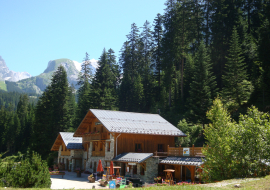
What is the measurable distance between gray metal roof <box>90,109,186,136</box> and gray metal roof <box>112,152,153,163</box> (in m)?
2.86

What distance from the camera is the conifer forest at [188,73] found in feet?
122

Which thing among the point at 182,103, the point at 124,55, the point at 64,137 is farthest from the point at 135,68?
the point at 64,137

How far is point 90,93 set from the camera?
178 feet

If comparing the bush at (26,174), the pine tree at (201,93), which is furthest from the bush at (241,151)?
the pine tree at (201,93)

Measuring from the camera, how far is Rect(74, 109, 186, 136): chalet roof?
3103 cm

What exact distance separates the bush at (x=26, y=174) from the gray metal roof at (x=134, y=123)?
1462 centimetres

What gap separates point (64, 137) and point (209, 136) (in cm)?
2966

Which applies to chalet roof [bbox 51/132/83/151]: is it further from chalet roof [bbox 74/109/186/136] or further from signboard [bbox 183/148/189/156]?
signboard [bbox 183/148/189/156]

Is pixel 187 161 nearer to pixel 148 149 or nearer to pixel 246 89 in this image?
pixel 148 149

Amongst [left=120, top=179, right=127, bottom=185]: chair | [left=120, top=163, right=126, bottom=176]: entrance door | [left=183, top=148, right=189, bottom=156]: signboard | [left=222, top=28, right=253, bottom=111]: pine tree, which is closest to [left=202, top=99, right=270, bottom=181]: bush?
[left=183, top=148, right=189, bottom=156]: signboard

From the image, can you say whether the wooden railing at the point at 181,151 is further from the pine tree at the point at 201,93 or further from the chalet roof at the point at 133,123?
the pine tree at the point at 201,93

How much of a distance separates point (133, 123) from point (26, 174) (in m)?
19.8

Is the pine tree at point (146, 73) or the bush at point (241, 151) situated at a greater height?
the pine tree at point (146, 73)

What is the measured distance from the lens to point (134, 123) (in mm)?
33344
